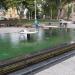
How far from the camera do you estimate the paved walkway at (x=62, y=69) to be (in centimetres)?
962

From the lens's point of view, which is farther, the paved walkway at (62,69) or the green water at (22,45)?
the green water at (22,45)

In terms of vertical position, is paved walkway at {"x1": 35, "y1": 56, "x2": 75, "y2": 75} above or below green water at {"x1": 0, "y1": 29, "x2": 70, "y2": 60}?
above

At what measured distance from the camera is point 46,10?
7194cm

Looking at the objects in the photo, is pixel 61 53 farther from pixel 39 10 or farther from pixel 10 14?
pixel 10 14

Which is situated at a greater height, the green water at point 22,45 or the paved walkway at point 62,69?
the paved walkway at point 62,69

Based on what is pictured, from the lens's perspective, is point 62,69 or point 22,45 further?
point 22,45

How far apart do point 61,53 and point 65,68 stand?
93.9 inches

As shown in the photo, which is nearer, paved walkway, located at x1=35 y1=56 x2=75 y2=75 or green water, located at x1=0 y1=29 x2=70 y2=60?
paved walkway, located at x1=35 y1=56 x2=75 y2=75

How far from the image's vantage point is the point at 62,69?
10.3m

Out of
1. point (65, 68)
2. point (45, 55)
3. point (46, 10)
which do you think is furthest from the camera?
point (46, 10)

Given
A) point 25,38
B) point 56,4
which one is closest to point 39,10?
point 56,4

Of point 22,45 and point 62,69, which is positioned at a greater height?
point 62,69

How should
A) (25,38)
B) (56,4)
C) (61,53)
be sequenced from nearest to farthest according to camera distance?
(61,53)
(25,38)
(56,4)

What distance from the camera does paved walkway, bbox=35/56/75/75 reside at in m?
9.62
